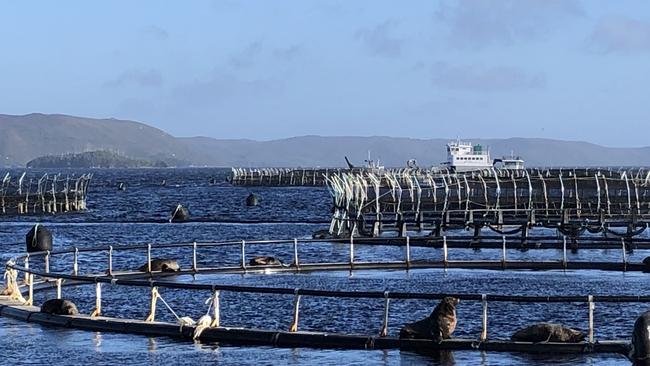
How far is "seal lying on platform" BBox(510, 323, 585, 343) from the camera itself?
2588 cm

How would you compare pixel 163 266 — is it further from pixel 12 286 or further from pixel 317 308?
pixel 12 286

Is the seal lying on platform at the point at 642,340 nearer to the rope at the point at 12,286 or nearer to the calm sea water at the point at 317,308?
the calm sea water at the point at 317,308

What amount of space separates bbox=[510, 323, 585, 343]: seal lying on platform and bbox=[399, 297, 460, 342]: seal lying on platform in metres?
1.61

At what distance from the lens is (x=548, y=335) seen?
85.1 feet

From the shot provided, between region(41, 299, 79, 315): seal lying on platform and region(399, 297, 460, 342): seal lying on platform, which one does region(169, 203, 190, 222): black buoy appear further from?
region(399, 297, 460, 342): seal lying on platform

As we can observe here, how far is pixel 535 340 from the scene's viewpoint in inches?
1028

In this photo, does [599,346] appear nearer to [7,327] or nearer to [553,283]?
[7,327]

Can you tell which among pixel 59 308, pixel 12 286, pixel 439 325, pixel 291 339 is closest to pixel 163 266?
pixel 12 286

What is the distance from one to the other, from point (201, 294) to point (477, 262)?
1144cm

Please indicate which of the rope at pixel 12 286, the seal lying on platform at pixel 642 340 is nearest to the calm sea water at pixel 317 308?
the seal lying on platform at pixel 642 340

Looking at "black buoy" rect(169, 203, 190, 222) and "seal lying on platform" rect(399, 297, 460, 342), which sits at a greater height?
"black buoy" rect(169, 203, 190, 222)

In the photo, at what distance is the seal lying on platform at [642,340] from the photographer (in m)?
23.0

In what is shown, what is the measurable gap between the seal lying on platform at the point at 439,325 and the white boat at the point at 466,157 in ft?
544

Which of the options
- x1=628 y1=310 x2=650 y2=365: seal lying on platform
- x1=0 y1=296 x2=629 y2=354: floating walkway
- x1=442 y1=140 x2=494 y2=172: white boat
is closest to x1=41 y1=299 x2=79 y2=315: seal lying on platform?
x1=0 y1=296 x2=629 y2=354: floating walkway
